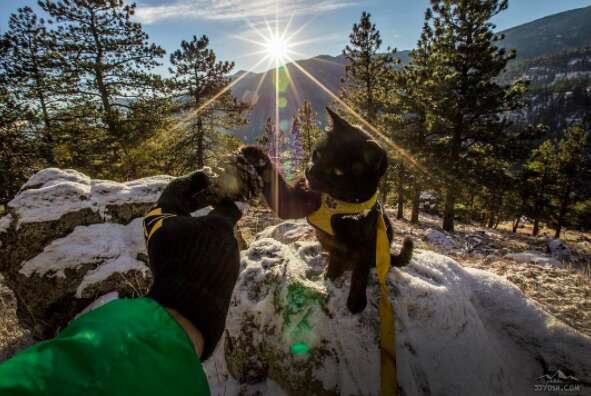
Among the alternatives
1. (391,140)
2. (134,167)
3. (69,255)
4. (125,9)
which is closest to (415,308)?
(69,255)

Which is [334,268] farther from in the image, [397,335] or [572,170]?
[572,170]

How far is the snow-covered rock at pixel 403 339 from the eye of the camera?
5.88 ft

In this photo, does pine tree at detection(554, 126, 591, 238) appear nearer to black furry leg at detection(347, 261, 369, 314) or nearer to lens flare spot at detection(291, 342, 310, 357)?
Answer: black furry leg at detection(347, 261, 369, 314)

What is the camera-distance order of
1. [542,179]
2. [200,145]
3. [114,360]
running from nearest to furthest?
[114,360] < [200,145] < [542,179]

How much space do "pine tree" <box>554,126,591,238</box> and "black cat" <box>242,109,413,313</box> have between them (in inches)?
1204

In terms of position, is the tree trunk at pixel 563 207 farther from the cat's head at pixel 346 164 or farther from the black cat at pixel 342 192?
the cat's head at pixel 346 164

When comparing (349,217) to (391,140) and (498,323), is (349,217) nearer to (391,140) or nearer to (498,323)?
(498,323)

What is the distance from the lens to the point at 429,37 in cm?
1483

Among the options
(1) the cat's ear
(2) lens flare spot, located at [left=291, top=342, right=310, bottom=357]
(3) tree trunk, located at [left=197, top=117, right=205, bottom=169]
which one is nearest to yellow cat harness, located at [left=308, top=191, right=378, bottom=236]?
(1) the cat's ear

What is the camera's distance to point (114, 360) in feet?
2.01

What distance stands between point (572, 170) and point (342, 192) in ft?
104

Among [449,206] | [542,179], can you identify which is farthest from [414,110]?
[542,179]

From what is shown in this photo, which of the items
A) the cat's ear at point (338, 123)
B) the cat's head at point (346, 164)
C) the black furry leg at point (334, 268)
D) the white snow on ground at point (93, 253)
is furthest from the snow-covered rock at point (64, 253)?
the cat's ear at point (338, 123)

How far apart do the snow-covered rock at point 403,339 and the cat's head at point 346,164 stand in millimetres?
842
